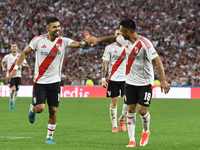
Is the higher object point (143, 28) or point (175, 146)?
point (143, 28)

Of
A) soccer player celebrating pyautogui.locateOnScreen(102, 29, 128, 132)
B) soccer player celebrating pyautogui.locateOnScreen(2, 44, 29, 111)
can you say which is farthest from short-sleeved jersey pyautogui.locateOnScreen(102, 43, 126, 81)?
soccer player celebrating pyautogui.locateOnScreen(2, 44, 29, 111)

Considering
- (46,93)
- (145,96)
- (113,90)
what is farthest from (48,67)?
(113,90)

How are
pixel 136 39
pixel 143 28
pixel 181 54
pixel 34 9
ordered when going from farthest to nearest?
pixel 34 9
pixel 143 28
pixel 181 54
pixel 136 39

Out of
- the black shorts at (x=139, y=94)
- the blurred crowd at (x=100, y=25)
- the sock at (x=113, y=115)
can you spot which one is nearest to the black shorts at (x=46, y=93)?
the black shorts at (x=139, y=94)

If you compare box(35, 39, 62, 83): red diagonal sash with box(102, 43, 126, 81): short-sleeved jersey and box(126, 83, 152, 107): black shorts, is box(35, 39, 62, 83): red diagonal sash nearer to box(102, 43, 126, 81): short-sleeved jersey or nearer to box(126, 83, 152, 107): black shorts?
box(126, 83, 152, 107): black shorts

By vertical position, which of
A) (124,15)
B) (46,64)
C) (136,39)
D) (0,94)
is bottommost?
(0,94)

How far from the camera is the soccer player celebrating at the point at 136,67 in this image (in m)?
7.51

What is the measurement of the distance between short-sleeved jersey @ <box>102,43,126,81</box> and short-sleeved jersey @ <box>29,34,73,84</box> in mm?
2983

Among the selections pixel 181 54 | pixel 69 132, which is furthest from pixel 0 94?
pixel 69 132

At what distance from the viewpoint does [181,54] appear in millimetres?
32344

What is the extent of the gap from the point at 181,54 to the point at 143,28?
4763 mm

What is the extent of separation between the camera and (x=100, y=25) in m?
36.6

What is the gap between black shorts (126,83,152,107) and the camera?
7.71 metres

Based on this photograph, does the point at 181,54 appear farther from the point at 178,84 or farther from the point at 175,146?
the point at 175,146
